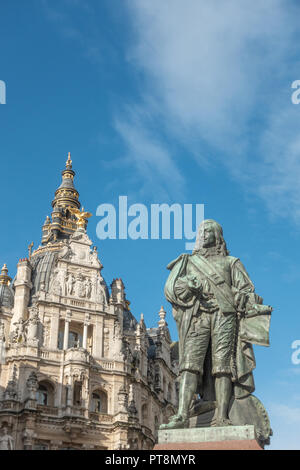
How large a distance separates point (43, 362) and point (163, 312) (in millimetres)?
21149

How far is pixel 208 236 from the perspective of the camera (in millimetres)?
11016

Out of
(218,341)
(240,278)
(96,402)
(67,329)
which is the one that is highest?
(67,329)

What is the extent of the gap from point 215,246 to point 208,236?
0.22 m

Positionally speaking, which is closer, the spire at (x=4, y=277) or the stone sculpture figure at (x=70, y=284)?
the stone sculpture figure at (x=70, y=284)

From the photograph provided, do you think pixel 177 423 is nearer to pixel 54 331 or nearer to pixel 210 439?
pixel 210 439

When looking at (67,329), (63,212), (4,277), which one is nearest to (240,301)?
(67,329)

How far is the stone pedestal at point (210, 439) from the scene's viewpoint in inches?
340

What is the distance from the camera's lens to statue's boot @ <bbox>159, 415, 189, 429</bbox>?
30.5 feet

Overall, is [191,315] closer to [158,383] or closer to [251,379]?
[251,379]

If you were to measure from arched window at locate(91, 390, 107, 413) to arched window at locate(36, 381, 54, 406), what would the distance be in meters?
3.18

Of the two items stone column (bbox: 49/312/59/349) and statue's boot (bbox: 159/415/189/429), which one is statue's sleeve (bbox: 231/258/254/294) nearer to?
statue's boot (bbox: 159/415/189/429)

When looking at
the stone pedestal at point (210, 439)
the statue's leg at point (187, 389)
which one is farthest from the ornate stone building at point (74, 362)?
the stone pedestal at point (210, 439)

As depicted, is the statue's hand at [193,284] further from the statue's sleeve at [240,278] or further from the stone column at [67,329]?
the stone column at [67,329]

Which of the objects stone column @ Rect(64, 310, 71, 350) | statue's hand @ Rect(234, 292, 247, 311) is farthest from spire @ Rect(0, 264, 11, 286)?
statue's hand @ Rect(234, 292, 247, 311)
